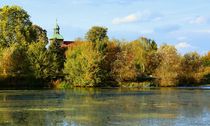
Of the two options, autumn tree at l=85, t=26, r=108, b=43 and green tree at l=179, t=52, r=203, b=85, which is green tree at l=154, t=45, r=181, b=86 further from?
autumn tree at l=85, t=26, r=108, b=43

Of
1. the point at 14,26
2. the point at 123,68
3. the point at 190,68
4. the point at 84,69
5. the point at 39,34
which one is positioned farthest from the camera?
the point at 39,34

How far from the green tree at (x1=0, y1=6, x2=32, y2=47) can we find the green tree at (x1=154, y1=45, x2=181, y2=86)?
27.2 m

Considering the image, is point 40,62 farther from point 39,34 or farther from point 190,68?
point 190,68

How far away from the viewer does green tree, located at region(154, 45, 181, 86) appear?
9400 centimetres

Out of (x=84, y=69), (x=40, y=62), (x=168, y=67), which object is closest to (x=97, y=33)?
(x=168, y=67)

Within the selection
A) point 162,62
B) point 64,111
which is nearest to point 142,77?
point 162,62

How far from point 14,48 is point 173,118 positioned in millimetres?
57546

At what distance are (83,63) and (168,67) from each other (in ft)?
59.5

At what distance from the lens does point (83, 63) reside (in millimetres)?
89188

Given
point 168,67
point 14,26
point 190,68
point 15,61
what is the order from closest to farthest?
point 15,61
point 14,26
point 168,67
point 190,68

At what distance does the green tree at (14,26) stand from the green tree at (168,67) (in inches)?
1071

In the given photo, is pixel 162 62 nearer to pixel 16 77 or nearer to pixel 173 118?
pixel 16 77

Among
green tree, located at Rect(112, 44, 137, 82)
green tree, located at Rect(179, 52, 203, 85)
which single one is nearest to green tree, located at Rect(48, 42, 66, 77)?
A: green tree, located at Rect(112, 44, 137, 82)

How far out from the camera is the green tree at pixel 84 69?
290ft
